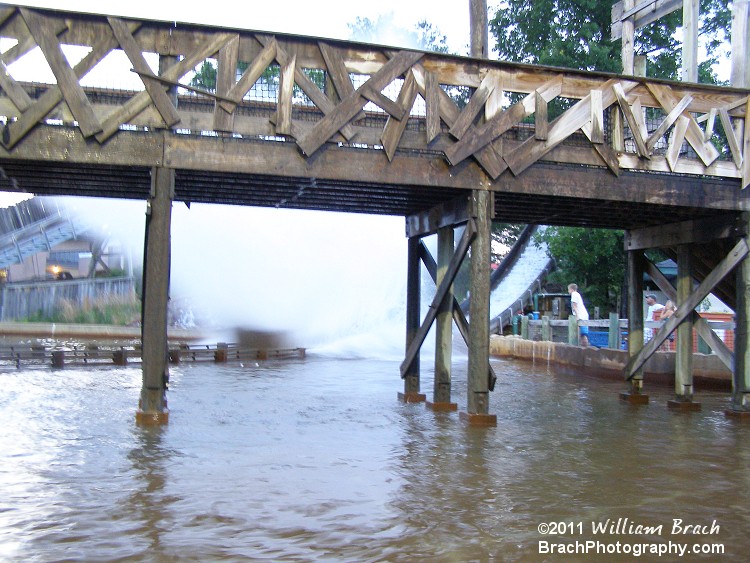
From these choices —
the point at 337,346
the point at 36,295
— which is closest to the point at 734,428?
the point at 337,346

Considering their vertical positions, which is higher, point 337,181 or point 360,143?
point 360,143

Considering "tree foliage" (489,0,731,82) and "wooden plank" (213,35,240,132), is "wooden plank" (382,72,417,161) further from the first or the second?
"tree foliage" (489,0,731,82)

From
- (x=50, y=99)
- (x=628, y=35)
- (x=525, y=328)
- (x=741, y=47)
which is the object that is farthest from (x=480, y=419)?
(x=525, y=328)

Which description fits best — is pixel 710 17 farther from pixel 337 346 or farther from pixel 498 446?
pixel 498 446

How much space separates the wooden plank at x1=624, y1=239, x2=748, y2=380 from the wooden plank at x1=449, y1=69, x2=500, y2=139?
4350 millimetres

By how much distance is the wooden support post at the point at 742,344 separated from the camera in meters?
11.8

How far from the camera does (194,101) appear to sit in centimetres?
1010

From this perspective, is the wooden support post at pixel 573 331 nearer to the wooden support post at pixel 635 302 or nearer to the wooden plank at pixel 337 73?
the wooden support post at pixel 635 302

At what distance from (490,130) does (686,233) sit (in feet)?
14.0

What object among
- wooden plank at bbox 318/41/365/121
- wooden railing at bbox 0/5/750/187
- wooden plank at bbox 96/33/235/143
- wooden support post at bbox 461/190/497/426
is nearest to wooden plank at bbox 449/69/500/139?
wooden railing at bbox 0/5/750/187

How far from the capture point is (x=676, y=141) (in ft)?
36.2

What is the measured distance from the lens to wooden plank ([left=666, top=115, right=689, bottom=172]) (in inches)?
432

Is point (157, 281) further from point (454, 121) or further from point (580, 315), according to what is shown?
point (580, 315)

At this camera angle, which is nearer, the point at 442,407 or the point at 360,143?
the point at 360,143
